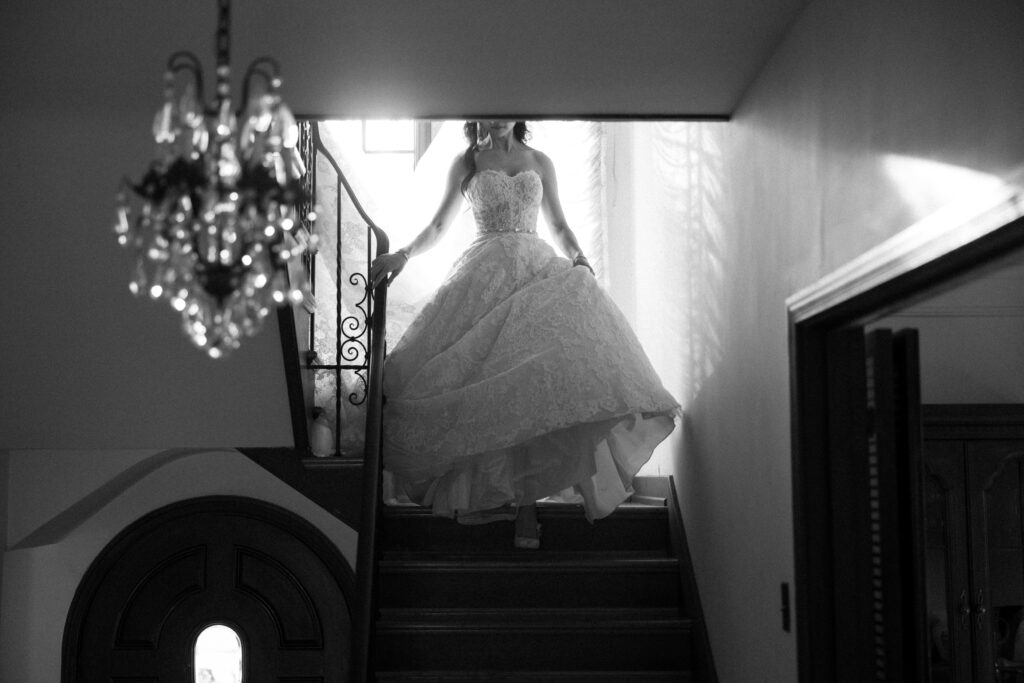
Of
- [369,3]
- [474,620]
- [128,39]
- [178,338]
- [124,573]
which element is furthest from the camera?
[124,573]

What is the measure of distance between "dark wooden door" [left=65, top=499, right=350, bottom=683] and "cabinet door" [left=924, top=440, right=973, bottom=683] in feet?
10.5

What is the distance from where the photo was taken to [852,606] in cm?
329

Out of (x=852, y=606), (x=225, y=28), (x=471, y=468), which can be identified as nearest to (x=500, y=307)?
(x=471, y=468)

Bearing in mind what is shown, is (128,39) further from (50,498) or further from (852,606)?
(50,498)

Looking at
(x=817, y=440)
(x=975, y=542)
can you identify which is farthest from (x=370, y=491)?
(x=975, y=542)

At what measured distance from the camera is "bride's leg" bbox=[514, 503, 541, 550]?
203 inches

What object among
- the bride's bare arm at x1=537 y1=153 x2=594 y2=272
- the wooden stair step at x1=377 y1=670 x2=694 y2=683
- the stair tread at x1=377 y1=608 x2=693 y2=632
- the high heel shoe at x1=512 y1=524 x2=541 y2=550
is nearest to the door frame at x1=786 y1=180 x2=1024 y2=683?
the wooden stair step at x1=377 y1=670 x2=694 y2=683

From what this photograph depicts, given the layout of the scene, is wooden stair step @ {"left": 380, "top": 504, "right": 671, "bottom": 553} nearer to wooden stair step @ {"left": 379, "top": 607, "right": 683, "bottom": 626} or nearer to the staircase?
the staircase

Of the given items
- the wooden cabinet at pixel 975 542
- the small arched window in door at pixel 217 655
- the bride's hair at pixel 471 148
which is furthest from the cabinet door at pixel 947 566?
the small arched window in door at pixel 217 655

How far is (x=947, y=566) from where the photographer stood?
Result: 4.83 metres

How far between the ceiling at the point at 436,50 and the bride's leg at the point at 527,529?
1.76m

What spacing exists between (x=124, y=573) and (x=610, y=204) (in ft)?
11.3

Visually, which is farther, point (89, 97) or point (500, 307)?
point (500, 307)

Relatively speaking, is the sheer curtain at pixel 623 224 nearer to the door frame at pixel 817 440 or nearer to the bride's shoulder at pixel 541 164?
the bride's shoulder at pixel 541 164
